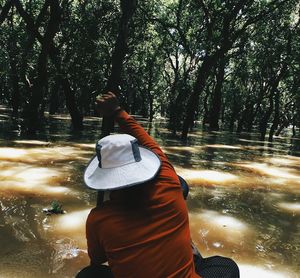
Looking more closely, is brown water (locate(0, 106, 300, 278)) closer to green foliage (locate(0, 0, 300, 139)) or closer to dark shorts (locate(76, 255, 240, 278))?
dark shorts (locate(76, 255, 240, 278))

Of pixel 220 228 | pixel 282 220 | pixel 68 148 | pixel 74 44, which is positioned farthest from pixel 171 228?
pixel 74 44

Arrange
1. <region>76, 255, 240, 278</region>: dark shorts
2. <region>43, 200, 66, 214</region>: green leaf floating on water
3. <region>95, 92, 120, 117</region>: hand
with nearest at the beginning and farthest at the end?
<region>76, 255, 240, 278</region>: dark shorts
<region>95, 92, 120, 117</region>: hand
<region>43, 200, 66, 214</region>: green leaf floating on water

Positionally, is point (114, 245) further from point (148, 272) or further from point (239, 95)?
point (239, 95)

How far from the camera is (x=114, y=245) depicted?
2193 mm

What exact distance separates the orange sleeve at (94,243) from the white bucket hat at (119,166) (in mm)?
203

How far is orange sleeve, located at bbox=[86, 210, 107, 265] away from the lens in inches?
89.3

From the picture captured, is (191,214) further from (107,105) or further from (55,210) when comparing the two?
(107,105)

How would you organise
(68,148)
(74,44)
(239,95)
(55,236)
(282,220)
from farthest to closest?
(239,95), (74,44), (68,148), (282,220), (55,236)

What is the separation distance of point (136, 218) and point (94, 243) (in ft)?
1.05

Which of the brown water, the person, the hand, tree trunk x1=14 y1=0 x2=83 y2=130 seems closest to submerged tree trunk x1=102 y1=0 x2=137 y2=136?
the brown water

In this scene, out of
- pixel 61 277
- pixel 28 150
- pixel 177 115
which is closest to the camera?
pixel 61 277

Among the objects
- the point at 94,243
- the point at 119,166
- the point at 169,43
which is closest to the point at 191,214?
the point at 94,243

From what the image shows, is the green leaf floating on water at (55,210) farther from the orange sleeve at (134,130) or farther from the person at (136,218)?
the person at (136,218)

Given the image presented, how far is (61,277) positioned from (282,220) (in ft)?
12.2
